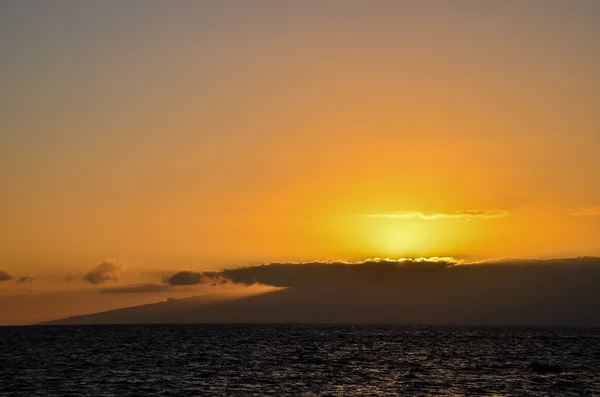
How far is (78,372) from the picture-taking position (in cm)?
8194

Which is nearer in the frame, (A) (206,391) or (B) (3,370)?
(A) (206,391)

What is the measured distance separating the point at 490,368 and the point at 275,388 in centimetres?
3662

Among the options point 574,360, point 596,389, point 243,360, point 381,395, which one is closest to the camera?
point 381,395

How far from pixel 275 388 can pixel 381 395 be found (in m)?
10.6

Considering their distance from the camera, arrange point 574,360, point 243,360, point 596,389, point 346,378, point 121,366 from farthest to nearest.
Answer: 1. point 574,360
2. point 243,360
3. point 121,366
4. point 346,378
5. point 596,389

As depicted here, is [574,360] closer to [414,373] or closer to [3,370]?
[414,373]

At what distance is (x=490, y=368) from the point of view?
91812mm

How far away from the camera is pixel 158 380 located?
74.0 m

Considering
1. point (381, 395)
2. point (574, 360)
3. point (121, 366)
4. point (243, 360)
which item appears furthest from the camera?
point (574, 360)

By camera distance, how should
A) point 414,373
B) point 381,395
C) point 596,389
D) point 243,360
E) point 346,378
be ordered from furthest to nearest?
1. point 243,360
2. point 414,373
3. point 346,378
4. point 596,389
5. point 381,395

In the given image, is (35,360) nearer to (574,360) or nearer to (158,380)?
(158,380)

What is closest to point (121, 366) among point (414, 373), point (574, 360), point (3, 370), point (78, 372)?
point (78, 372)

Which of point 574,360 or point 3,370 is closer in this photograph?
point 3,370

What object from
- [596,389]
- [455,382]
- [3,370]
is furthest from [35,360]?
[596,389]
